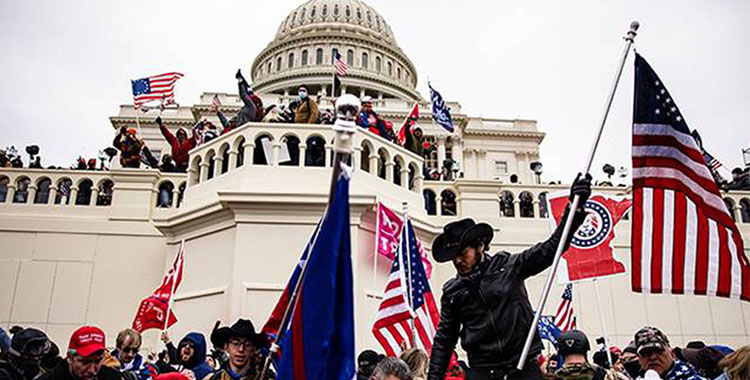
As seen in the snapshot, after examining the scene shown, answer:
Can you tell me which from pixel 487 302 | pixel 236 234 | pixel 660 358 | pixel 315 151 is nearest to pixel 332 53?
pixel 315 151

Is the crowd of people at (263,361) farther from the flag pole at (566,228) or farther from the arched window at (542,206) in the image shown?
the arched window at (542,206)

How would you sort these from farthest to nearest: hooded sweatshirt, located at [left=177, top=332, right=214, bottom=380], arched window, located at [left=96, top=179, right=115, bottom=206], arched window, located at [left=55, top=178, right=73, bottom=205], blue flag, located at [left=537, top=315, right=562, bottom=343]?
1. arched window, located at [left=96, top=179, right=115, bottom=206]
2. arched window, located at [left=55, top=178, right=73, bottom=205]
3. blue flag, located at [left=537, top=315, right=562, bottom=343]
4. hooded sweatshirt, located at [left=177, top=332, right=214, bottom=380]

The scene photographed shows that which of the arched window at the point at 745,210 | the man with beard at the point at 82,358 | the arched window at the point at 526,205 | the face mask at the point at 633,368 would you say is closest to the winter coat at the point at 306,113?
the arched window at the point at 526,205

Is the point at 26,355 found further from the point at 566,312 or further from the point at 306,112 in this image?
the point at 306,112

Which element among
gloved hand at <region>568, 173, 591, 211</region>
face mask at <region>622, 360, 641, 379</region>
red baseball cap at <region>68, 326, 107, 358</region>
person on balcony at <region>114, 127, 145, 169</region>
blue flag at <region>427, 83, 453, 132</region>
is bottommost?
face mask at <region>622, 360, 641, 379</region>

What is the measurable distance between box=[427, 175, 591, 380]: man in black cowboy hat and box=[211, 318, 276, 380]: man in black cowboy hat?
1266mm

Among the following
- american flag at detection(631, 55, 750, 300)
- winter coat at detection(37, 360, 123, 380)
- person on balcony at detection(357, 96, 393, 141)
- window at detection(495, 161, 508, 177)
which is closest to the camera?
winter coat at detection(37, 360, 123, 380)

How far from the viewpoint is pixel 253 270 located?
37.2 ft

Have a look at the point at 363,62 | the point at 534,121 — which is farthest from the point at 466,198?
the point at 363,62

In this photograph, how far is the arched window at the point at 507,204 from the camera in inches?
581

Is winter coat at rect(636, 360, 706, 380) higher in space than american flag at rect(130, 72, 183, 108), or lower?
lower

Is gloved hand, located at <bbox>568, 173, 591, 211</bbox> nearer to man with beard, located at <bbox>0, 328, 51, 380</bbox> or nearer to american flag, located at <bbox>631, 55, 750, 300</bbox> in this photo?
american flag, located at <bbox>631, 55, 750, 300</bbox>

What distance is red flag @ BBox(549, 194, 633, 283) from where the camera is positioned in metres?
9.91

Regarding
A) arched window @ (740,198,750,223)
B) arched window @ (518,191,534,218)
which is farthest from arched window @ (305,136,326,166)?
arched window @ (740,198,750,223)
